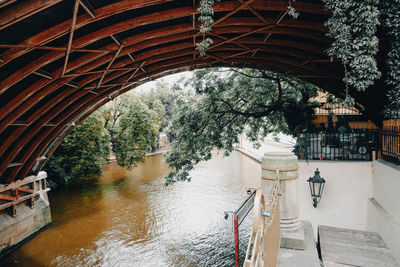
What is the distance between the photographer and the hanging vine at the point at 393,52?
15.5ft

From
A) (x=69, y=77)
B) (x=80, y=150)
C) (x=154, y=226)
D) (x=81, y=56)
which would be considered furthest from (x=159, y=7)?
(x=80, y=150)

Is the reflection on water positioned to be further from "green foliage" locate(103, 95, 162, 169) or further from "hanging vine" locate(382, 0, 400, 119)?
"hanging vine" locate(382, 0, 400, 119)

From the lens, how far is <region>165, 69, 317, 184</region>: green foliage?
11938 mm

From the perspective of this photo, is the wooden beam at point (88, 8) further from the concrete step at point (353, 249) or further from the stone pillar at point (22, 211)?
the stone pillar at point (22, 211)

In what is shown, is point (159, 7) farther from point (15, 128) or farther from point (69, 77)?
point (15, 128)

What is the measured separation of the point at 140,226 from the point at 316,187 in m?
9.06

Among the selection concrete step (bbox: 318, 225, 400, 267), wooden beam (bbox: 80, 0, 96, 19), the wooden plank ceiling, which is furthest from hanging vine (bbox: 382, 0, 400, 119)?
wooden beam (bbox: 80, 0, 96, 19)

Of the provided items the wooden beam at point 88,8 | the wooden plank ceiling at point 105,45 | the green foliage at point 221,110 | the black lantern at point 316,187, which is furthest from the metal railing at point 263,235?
the green foliage at point 221,110

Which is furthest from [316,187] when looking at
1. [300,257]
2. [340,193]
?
[300,257]

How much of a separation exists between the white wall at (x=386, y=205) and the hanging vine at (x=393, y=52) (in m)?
1.42

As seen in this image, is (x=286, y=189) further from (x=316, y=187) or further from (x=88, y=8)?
(x=88, y=8)

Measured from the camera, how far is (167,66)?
10414mm

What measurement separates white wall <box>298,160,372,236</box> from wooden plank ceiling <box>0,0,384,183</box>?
3141 mm

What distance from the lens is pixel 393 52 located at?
5203mm
